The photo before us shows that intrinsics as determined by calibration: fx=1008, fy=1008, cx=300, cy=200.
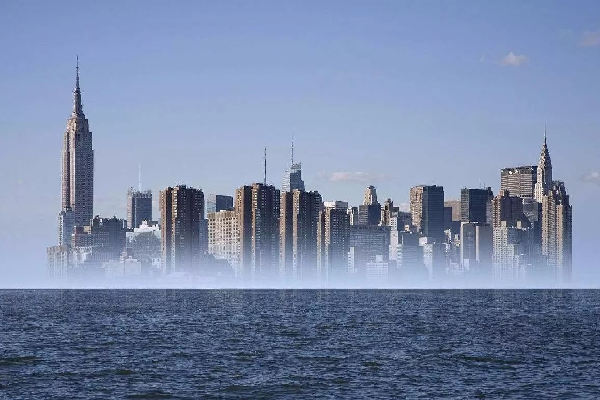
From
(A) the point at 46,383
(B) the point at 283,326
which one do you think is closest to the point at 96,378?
(A) the point at 46,383

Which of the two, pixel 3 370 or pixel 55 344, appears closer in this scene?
pixel 3 370

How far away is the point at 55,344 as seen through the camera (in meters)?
112

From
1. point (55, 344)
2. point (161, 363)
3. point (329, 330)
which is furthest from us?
point (329, 330)

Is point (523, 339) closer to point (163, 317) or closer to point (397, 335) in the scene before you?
point (397, 335)

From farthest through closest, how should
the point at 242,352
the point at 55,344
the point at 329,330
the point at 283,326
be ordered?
the point at 283,326, the point at 329,330, the point at 55,344, the point at 242,352

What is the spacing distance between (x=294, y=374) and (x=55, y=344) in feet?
129

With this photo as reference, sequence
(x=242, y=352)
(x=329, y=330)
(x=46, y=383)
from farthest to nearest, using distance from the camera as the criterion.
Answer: (x=329, y=330) → (x=242, y=352) → (x=46, y=383)

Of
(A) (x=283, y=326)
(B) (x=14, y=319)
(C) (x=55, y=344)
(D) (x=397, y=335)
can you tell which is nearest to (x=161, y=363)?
(C) (x=55, y=344)

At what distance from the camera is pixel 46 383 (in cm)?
7738

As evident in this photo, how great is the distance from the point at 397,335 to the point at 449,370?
4246 cm

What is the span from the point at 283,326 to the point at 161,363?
2420 inches

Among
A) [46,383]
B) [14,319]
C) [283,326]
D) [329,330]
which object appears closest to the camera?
[46,383]

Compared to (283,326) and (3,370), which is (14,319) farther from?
(3,370)

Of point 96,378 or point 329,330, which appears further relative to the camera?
point 329,330
